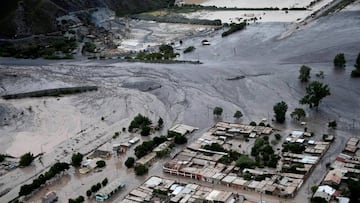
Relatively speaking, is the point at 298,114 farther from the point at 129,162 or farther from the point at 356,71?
the point at 129,162

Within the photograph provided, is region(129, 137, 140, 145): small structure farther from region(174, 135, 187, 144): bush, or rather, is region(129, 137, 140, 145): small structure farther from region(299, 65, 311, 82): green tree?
region(299, 65, 311, 82): green tree

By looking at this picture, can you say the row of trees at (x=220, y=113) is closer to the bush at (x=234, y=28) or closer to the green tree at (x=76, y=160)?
the green tree at (x=76, y=160)

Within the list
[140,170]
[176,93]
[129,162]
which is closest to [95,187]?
[140,170]

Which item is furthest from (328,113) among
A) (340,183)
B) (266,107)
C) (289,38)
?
(289,38)

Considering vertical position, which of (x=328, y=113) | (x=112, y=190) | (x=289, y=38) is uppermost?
(x=289, y=38)

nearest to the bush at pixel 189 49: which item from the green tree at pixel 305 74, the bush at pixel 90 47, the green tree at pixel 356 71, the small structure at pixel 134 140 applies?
the bush at pixel 90 47

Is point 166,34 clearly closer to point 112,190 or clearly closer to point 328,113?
point 328,113
